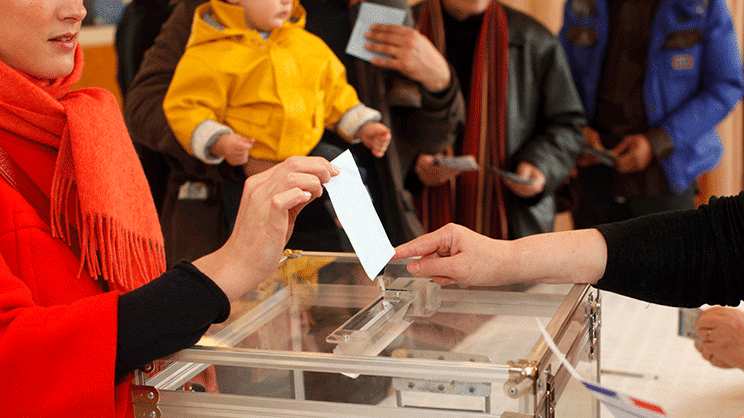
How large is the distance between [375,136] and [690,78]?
1538mm

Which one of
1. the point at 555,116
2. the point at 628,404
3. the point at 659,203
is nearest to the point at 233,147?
the point at 628,404

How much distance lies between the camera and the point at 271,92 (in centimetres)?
135

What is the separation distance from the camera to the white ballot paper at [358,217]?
88cm

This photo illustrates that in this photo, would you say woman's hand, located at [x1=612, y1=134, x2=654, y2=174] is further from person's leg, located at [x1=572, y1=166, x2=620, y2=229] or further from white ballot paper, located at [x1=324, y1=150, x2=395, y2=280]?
white ballot paper, located at [x1=324, y1=150, x2=395, y2=280]

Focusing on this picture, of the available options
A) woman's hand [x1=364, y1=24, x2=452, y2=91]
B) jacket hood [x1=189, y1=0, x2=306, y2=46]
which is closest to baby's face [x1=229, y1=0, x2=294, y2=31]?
jacket hood [x1=189, y1=0, x2=306, y2=46]

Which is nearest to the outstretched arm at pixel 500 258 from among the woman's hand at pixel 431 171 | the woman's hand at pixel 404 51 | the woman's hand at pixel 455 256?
the woman's hand at pixel 455 256

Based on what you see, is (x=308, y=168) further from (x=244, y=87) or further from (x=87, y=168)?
(x=244, y=87)

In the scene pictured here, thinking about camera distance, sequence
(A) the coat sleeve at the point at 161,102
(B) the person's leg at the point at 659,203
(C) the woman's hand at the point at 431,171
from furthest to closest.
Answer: (B) the person's leg at the point at 659,203 → (C) the woman's hand at the point at 431,171 → (A) the coat sleeve at the point at 161,102

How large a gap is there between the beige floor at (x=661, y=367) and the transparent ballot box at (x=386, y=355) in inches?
12.1

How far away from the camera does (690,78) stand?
2459 mm

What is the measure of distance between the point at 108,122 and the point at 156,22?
1115 millimetres

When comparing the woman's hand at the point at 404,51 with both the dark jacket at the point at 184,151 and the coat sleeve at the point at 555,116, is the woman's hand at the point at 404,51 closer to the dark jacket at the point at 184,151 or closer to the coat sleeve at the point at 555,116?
the dark jacket at the point at 184,151

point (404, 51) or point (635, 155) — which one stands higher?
point (404, 51)

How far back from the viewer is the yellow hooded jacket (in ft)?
4.37
